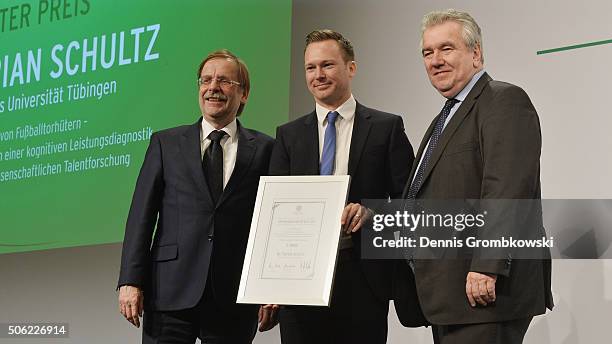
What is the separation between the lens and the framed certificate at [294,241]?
8.48 feet

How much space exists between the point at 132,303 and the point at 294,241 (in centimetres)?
64

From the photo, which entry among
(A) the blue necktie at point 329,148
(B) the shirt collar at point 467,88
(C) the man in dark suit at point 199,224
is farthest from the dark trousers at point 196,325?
(B) the shirt collar at point 467,88

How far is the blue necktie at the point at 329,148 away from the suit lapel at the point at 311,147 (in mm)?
23

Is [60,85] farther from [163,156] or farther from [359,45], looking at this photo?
[163,156]

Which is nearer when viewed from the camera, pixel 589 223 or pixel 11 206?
pixel 589 223

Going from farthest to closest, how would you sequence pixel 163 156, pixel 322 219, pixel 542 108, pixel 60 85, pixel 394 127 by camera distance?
pixel 60 85 → pixel 542 108 → pixel 163 156 → pixel 394 127 → pixel 322 219

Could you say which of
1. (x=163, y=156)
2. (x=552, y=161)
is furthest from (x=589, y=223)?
(x=163, y=156)

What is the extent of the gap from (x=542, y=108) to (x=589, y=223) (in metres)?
0.54

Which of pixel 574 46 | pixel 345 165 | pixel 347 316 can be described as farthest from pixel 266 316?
pixel 574 46

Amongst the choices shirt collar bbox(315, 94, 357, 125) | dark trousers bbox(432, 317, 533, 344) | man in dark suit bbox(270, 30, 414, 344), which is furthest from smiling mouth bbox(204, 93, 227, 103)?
dark trousers bbox(432, 317, 533, 344)

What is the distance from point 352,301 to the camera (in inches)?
107

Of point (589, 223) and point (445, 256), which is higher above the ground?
point (589, 223)

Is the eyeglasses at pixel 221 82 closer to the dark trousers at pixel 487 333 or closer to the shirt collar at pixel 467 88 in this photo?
the shirt collar at pixel 467 88

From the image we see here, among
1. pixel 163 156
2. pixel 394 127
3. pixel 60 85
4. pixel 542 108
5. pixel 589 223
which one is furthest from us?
pixel 60 85
